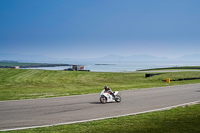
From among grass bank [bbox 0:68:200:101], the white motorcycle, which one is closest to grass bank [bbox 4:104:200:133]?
the white motorcycle

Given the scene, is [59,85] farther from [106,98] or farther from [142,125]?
[142,125]

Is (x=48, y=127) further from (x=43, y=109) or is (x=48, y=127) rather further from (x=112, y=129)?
(x=43, y=109)

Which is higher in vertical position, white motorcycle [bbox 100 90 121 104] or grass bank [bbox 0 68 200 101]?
white motorcycle [bbox 100 90 121 104]

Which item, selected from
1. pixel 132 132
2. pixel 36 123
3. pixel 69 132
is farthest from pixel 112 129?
pixel 36 123

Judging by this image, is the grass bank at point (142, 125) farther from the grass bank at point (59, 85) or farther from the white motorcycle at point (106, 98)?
the grass bank at point (59, 85)

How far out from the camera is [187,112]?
12984mm

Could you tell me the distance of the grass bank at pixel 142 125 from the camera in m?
9.40

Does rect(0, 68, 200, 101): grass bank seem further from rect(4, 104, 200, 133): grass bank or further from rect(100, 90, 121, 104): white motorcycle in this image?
rect(4, 104, 200, 133): grass bank

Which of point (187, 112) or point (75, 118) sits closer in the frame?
point (75, 118)

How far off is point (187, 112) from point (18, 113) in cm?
926

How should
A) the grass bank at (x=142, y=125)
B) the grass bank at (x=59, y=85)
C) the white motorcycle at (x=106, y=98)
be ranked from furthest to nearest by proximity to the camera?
the grass bank at (x=59, y=85) → the white motorcycle at (x=106, y=98) → the grass bank at (x=142, y=125)

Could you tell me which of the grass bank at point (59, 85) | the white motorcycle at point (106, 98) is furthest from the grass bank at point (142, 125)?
the grass bank at point (59, 85)

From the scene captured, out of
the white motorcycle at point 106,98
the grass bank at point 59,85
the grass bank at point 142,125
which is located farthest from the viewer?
the grass bank at point 59,85

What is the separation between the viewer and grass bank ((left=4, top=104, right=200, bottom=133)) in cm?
940
